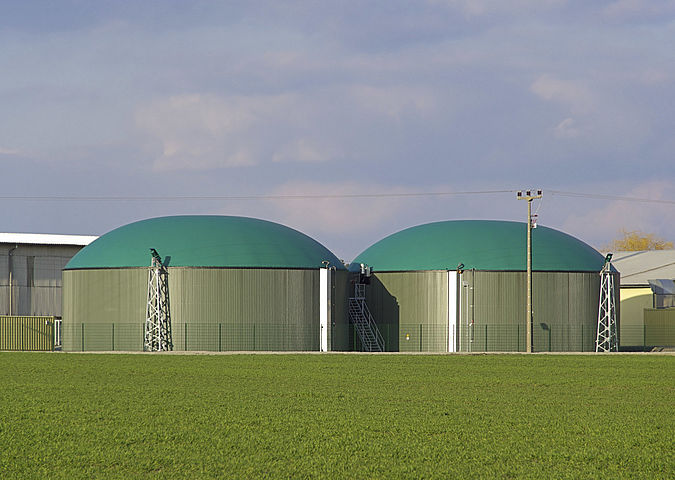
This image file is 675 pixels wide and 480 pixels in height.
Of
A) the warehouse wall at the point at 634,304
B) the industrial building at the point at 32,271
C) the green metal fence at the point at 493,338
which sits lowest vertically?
the green metal fence at the point at 493,338

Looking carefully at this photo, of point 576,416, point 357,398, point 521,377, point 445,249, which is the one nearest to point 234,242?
point 445,249

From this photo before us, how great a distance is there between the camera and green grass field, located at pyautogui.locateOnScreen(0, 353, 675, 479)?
16.3 m

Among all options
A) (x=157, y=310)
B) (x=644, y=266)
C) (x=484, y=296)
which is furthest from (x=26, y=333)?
A: (x=644, y=266)

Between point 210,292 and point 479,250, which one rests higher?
point 479,250

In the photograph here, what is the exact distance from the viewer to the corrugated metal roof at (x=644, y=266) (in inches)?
3342

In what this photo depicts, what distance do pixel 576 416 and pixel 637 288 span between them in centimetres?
6225

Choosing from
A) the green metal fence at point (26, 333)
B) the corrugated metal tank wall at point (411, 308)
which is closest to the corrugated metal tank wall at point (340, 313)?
the corrugated metal tank wall at point (411, 308)

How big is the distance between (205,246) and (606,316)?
25.3 meters

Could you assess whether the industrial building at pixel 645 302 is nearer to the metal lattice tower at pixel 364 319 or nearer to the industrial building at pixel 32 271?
the metal lattice tower at pixel 364 319

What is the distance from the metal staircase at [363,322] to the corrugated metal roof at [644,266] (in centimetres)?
3032

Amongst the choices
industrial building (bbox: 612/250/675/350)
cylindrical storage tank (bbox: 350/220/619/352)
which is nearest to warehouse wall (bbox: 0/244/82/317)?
cylindrical storage tank (bbox: 350/220/619/352)

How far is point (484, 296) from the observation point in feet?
195

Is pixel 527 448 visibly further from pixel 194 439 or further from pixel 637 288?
pixel 637 288

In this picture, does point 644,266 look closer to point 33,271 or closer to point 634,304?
point 634,304
